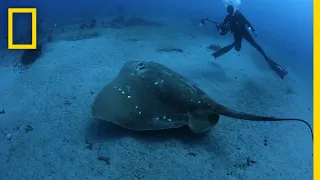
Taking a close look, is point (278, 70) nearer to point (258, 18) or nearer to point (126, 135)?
point (126, 135)

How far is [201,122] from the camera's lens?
3.84m

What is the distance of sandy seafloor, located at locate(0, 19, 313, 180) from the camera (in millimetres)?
3705

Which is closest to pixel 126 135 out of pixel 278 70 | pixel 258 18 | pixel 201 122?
pixel 201 122

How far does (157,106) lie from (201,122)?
69cm

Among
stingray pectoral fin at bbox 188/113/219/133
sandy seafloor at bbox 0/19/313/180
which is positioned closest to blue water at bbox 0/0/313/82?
sandy seafloor at bbox 0/19/313/180

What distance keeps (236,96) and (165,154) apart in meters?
2.86

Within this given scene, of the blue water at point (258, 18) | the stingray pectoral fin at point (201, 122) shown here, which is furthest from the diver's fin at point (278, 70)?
the stingray pectoral fin at point (201, 122)

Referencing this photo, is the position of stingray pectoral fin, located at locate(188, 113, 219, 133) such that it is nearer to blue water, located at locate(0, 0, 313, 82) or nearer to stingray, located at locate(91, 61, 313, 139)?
stingray, located at locate(91, 61, 313, 139)

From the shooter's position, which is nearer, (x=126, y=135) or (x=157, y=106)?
(x=157, y=106)

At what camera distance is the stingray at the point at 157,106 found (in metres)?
3.78

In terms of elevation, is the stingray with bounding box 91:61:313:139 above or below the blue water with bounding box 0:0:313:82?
above

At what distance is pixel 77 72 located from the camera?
6477 millimetres

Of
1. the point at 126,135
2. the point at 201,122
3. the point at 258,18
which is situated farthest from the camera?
the point at 258,18

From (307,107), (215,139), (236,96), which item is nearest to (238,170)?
(215,139)
